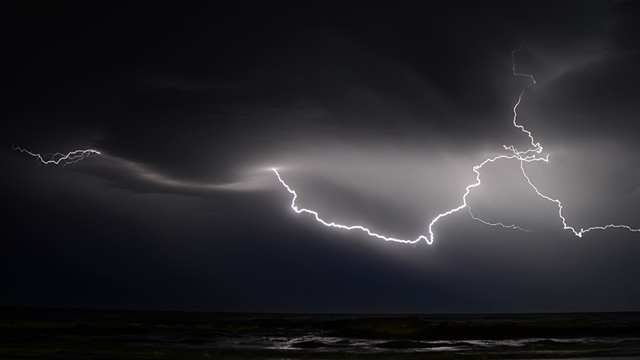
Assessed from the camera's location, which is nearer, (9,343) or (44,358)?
(44,358)

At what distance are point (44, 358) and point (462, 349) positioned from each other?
1336 cm

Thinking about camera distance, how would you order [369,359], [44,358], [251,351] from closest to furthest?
[44,358] < [369,359] < [251,351]

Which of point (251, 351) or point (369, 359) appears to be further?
point (251, 351)

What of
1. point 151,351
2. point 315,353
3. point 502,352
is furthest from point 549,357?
point 151,351

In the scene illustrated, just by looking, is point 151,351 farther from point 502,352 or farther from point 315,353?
point 502,352

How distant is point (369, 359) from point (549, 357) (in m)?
5.31

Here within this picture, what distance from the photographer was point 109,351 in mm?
15125

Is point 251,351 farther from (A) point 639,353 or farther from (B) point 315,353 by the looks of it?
(A) point 639,353

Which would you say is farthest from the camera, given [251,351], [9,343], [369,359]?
[9,343]

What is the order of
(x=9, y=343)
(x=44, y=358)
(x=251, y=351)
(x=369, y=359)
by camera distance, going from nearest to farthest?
1. (x=44, y=358)
2. (x=369, y=359)
3. (x=251, y=351)
4. (x=9, y=343)

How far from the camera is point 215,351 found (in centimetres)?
1606

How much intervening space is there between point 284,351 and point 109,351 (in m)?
5.76

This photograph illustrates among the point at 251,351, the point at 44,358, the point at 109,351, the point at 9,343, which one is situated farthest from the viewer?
the point at 9,343

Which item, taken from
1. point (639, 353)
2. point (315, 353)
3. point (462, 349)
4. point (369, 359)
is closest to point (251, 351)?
point (315, 353)
